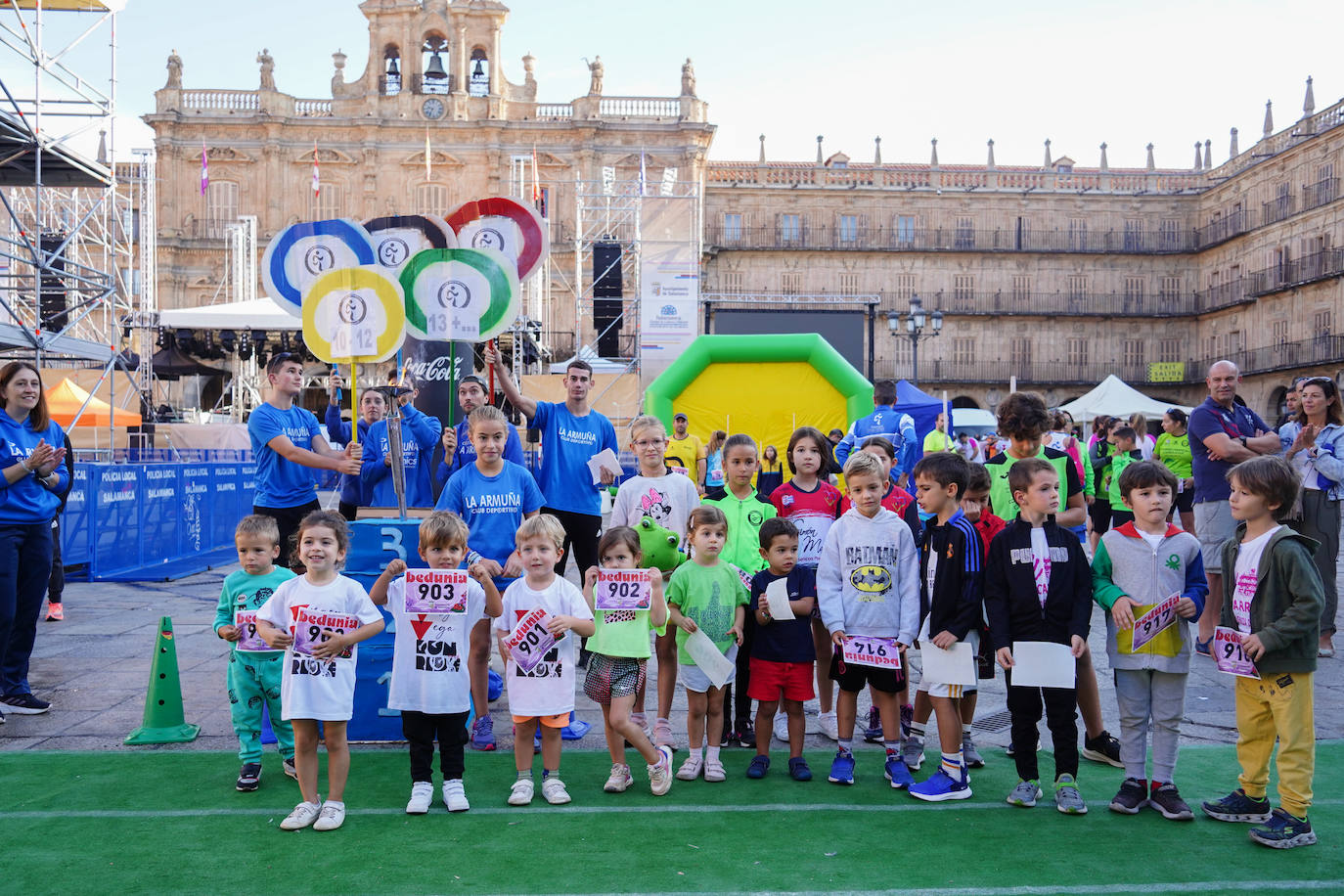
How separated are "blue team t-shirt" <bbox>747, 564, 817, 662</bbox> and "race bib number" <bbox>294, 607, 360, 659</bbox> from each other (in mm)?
1727

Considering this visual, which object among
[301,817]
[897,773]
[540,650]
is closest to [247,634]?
[301,817]

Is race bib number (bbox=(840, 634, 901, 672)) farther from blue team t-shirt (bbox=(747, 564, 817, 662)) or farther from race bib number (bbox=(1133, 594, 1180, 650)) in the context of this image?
race bib number (bbox=(1133, 594, 1180, 650))

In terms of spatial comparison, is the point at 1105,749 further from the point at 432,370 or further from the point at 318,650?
the point at 432,370

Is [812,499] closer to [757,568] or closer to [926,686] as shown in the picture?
[757,568]

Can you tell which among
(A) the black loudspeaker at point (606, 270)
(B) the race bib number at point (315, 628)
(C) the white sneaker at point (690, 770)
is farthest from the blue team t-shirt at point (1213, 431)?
(A) the black loudspeaker at point (606, 270)

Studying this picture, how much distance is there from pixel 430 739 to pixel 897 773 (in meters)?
1.91

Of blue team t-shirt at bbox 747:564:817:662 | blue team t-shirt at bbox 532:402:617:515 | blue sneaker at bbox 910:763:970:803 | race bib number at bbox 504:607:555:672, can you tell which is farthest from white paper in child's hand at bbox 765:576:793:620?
blue team t-shirt at bbox 532:402:617:515

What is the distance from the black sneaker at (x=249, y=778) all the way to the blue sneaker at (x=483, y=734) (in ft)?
3.19

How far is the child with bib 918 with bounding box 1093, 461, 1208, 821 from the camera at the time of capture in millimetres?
4016

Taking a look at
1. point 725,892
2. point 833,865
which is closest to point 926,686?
point 833,865

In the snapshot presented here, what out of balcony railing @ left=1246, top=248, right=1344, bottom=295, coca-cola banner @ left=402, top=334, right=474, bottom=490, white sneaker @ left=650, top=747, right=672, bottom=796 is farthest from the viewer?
balcony railing @ left=1246, top=248, right=1344, bottom=295

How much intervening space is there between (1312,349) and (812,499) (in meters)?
34.0

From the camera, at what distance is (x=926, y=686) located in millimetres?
4227

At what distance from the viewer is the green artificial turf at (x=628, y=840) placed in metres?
3.39
